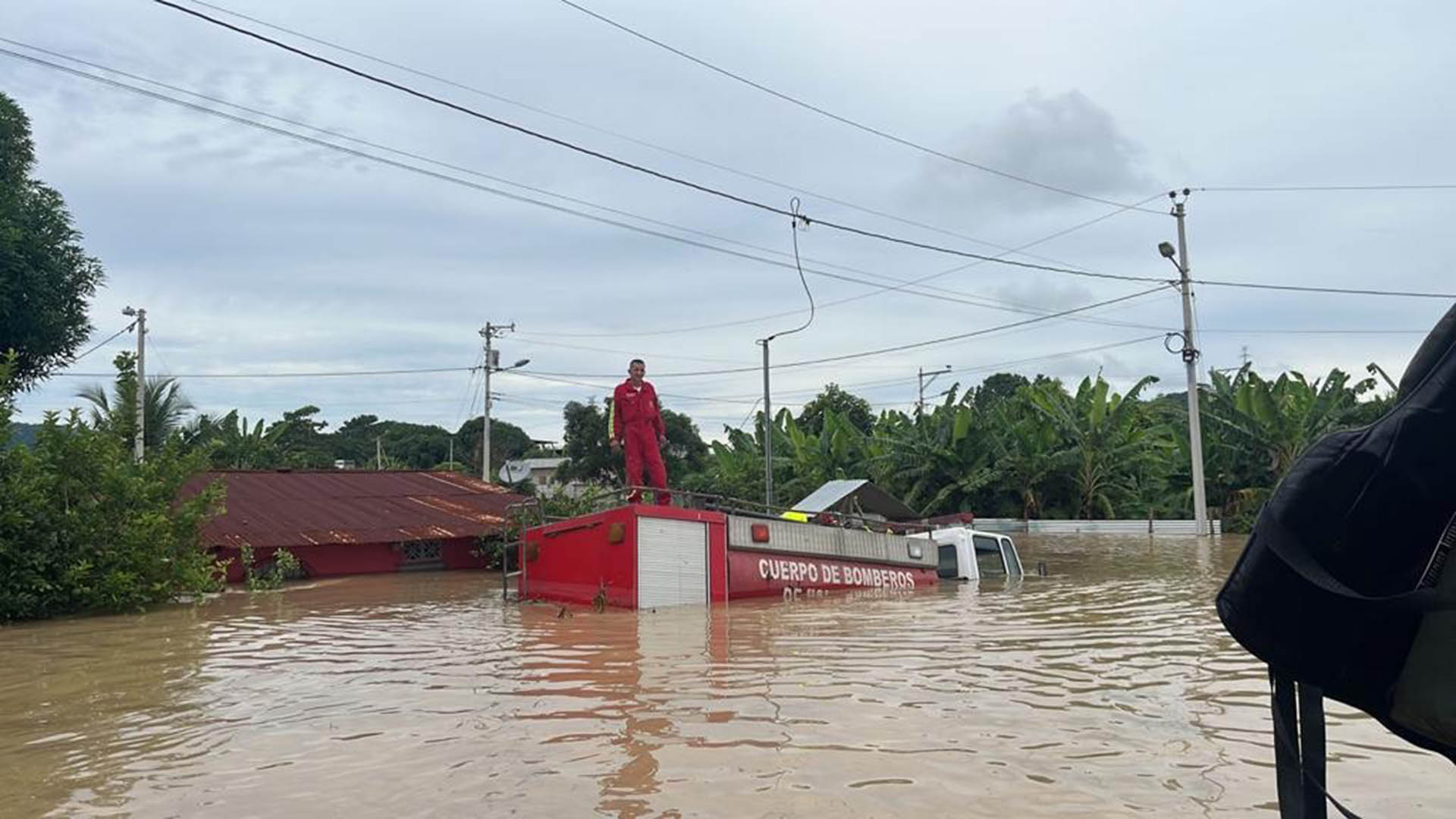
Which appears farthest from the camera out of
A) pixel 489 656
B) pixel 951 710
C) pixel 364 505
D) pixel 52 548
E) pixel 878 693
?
pixel 364 505

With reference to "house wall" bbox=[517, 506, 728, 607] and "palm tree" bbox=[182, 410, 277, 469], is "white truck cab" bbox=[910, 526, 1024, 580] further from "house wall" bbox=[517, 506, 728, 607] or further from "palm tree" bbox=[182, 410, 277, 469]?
"palm tree" bbox=[182, 410, 277, 469]

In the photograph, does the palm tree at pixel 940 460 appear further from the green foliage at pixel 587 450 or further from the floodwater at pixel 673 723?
the floodwater at pixel 673 723

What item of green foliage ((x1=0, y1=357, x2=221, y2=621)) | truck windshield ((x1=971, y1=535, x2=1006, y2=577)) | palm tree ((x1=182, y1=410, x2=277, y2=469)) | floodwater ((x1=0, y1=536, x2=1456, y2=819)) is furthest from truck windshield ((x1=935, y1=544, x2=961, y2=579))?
palm tree ((x1=182, y1=410, x2=277, y2=469))

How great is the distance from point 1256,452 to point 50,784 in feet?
111

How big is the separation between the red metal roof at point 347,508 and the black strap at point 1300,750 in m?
Result: 16.5

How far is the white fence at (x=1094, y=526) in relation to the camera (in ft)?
98.3

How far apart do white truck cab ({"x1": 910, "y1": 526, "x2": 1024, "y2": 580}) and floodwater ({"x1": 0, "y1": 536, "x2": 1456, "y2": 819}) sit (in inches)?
201

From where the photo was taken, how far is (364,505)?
70.9ft

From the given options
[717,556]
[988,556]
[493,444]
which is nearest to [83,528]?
[717,556]

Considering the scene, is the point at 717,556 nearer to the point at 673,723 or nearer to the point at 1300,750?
the point at 673,723

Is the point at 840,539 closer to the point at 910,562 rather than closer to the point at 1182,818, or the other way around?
the point at 910,562

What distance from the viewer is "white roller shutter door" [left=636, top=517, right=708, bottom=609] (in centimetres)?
1142

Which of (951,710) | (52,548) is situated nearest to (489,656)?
(951,710)

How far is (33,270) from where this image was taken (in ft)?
60.0
